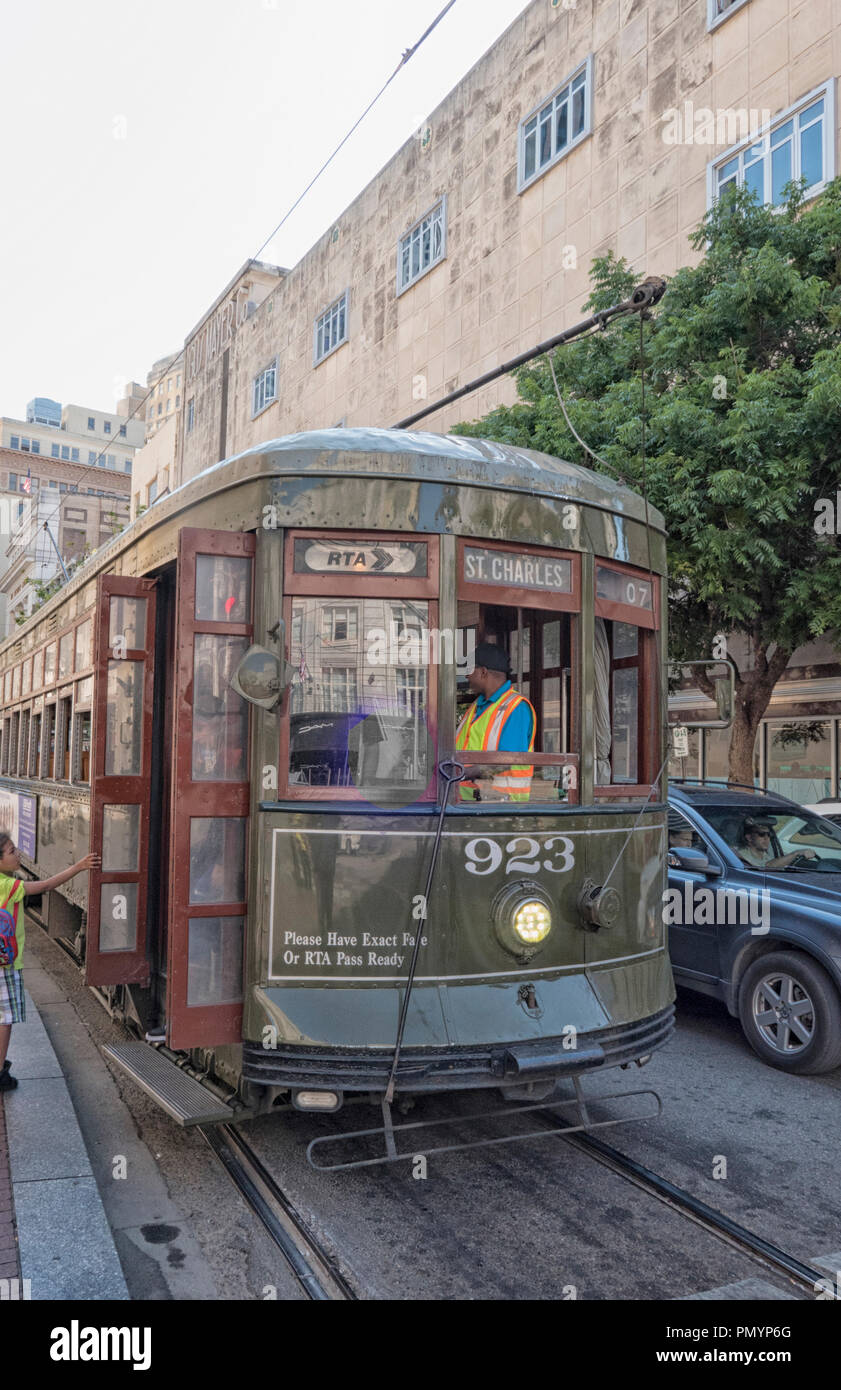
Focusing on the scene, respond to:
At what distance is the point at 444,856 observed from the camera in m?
4.31

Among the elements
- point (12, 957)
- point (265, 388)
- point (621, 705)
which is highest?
point (265, 388)

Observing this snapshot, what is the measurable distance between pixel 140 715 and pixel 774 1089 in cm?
433

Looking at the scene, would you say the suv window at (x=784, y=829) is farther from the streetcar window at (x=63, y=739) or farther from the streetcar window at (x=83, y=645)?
the streetcar window at (x=63, y=739)

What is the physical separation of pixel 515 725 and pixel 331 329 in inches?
986

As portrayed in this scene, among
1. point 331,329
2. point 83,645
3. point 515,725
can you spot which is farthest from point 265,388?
point 515,725

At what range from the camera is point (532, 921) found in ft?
14.4

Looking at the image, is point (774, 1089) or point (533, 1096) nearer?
point (533, 1096)

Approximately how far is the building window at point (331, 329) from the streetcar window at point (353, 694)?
934 inches

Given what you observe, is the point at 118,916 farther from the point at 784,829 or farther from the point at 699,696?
the point at 699,696

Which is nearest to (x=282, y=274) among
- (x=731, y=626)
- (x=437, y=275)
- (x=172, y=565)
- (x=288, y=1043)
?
(x=437, y=275)

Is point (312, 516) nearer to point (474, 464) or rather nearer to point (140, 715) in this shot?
point (474, 464)

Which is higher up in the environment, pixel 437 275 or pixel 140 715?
pixel 437 275

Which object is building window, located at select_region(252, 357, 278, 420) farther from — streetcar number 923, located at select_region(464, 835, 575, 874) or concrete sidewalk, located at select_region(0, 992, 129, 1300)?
streetcar number 923, located at select_region(464, 835, 575, 874)

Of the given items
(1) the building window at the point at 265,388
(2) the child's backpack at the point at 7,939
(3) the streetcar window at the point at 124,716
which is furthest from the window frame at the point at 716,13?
(1) the building window at the point at 265,388
